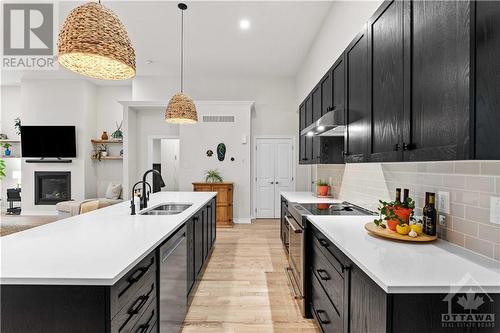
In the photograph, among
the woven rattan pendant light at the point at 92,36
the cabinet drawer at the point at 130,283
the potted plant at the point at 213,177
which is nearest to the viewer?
the cabinet drawer at the point at 130,283

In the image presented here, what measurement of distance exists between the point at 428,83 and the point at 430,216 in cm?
85

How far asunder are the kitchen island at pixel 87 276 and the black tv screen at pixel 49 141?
20.2 ft

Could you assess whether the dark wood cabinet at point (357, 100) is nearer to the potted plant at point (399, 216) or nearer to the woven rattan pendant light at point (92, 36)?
the potted plant at point (399, 216)

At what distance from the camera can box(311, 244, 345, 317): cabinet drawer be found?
164 centimetres

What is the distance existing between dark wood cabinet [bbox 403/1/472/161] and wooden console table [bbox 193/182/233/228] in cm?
498

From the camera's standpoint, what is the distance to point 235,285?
10.1ft

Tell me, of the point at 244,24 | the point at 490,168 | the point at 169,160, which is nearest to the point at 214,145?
the point at 169,160

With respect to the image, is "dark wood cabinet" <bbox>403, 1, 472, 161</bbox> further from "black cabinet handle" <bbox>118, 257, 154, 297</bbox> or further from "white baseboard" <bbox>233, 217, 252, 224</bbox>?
"white baseboard" <bbox>233, 217, 252, 224</bbox>

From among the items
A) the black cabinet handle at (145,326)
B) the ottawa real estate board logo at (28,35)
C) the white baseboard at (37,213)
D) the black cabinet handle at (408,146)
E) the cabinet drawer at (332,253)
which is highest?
the ottawa real estate board logo at (28,35)

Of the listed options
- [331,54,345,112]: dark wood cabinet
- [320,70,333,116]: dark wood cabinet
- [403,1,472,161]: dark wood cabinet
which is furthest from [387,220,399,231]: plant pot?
[320,70,333,116]: dark wood cabinet

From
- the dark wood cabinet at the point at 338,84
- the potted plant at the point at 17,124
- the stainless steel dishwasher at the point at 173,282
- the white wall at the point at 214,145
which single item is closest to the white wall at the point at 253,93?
the white wall at the point at 214,145

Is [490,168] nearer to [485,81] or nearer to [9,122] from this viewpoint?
[485,81]

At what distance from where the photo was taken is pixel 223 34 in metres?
4.68

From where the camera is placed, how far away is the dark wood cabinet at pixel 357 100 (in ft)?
6.19
